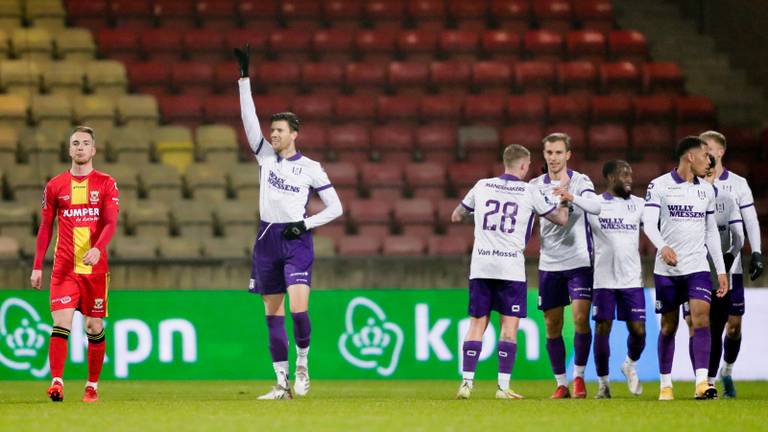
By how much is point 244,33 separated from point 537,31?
459 centimetres

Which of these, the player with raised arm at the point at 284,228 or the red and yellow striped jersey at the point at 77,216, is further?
the player with raised arm at the point at 284,228

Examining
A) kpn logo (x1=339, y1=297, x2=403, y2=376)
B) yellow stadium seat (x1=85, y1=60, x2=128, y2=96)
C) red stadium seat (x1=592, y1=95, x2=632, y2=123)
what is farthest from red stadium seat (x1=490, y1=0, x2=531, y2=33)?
kpn logo (x1=339, y1=297, x2=403, y2=376)

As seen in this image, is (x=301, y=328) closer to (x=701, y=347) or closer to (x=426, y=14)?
(x=701, y=347)

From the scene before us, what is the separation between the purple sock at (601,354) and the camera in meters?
10.2

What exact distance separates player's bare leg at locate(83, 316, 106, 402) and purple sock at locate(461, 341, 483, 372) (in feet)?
8.99

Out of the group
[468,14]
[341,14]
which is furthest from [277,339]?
[468,14]

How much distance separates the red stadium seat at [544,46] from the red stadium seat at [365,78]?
7.90ft

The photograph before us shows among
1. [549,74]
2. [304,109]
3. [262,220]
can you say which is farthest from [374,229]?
[262,220]

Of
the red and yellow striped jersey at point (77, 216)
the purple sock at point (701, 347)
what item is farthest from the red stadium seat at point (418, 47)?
the red and yellow striped jersey at point (77, 216)

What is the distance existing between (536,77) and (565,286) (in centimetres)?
895

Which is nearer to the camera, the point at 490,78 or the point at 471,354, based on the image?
the point at 471,354

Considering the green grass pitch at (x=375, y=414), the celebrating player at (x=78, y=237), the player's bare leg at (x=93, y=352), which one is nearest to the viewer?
the green grass pitch at (x=375, y=414)

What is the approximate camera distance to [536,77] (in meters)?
18.9

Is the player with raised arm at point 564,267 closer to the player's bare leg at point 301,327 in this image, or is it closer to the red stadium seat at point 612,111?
the player's bare leg at point 301,327
